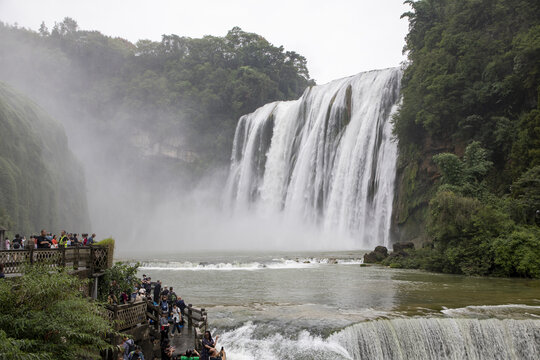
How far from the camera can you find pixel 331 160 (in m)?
49.3

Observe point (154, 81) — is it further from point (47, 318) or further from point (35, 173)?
point (47, 318)

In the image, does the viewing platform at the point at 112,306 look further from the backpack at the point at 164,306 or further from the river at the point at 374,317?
the river at the point at 374,317

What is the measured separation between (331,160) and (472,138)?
17157 millimetres

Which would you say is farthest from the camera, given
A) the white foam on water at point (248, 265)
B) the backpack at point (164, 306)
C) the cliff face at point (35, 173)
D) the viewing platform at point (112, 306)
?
the cliff face at point (35, 173)

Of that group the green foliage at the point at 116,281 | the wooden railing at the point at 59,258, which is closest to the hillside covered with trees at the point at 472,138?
the green foliage at the point at 116,281

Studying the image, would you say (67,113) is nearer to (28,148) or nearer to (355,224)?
A: (28,148)

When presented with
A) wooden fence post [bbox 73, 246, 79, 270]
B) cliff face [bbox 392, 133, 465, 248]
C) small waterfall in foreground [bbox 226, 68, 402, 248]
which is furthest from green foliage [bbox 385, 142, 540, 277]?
wooden fence post [bbox 73, 246, 79, 270]

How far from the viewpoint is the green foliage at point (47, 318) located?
27.7 ft

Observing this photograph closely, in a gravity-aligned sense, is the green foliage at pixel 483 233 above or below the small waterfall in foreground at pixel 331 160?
below

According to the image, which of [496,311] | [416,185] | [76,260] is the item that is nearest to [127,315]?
[76,260]

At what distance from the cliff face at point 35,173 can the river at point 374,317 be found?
21.9 metres

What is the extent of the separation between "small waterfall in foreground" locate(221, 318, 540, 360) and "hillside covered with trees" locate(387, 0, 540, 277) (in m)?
10.6

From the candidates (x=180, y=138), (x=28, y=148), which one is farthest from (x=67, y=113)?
(x=28, y=148)

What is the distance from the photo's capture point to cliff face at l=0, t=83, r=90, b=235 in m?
36.9
